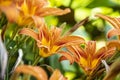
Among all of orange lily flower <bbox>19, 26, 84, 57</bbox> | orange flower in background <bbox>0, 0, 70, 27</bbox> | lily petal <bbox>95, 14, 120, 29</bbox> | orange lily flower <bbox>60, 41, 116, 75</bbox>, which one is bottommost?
orange lily flower <bbox>60, 41, 116, 75</bbox>

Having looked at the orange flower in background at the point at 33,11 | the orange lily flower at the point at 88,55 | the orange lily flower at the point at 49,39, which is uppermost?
the orange flower in background at the point at 33,11

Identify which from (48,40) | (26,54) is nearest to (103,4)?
(26,54)

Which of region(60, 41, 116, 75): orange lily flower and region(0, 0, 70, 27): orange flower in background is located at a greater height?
region(0, 0, 70, 27): orange flower in background

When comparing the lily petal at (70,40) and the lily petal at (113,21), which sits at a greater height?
the lily petal at (113,21)

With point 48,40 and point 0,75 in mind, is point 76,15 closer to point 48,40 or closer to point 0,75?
point 48,40
